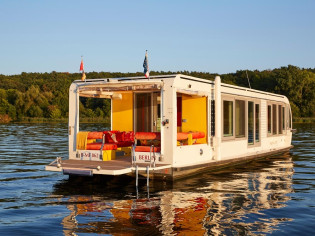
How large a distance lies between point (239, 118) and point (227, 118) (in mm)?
1092

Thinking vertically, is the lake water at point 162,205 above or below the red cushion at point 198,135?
below

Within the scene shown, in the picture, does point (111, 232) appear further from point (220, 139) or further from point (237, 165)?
point (237, 165)

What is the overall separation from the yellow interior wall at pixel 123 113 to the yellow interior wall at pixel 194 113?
6.11ft

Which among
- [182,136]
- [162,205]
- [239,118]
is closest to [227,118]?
[239,118]

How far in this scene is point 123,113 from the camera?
14.6 meters

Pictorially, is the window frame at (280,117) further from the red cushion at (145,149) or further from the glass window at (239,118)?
the red cushion at (145,149)

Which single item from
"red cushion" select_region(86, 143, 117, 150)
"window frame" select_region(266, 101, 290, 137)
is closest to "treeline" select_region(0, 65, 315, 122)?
"window frame" select_region(266, 101, 290, 137)

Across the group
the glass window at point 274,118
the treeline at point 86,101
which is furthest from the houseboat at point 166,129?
the treeline at point 86,101

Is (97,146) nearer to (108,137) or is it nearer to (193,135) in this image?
(108,137)

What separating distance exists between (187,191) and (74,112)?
13.5 feet

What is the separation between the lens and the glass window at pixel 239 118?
14821 mm

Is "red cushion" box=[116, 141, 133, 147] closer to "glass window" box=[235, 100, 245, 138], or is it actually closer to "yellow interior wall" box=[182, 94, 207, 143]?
"yellow interior wall" box=[182, 94, 207, 143]

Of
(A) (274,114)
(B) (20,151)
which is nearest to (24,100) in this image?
(B) (20,151)

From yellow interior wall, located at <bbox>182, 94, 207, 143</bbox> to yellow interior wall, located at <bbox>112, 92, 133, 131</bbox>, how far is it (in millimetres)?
1863
